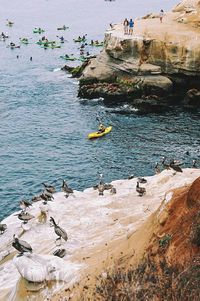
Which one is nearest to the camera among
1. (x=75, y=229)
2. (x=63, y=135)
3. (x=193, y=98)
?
(x=75, y=229)

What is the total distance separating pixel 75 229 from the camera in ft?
84.9

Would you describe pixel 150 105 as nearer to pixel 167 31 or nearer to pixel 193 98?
pixel 193 98

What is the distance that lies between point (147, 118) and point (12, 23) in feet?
260

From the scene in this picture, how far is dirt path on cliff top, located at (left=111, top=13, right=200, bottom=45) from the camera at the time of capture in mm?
58812

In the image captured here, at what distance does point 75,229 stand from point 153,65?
1498 inches

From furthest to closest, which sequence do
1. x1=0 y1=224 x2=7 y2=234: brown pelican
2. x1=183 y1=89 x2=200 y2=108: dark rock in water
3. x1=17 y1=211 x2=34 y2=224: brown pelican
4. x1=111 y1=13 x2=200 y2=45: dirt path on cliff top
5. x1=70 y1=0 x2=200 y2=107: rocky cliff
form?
x1=183 y1=89 x2=200 y2=108: dark rock in water, x1=111 y1=13 x2=200 y2=45: dirt path on cliff top, x1=70 y1=0 x2=200 y2=107: rocky cliff, x1=0 y1=224 x2=7 y2=234: brown pelican, x1=17 y1=211 x2=34 y2=224: brown pelican

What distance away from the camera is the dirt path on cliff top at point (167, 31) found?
58.8m

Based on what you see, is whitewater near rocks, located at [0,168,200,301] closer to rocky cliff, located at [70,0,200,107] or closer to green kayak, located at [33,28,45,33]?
rocky cliff, located at [70,0,200,107]

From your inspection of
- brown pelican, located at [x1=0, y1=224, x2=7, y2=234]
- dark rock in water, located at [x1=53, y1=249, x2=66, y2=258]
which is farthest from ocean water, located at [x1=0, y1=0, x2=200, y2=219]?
dark rock in water, located at [x1=53, y1=249, x2=66, y2=258]

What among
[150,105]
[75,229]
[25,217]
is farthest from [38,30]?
→ [75,229]

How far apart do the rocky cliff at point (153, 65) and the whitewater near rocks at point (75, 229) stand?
26.8 metres

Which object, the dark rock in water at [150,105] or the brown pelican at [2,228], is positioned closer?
the brown pelican at [2,228]

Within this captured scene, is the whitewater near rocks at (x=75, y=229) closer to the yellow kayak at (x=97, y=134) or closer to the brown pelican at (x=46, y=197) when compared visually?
the brown pelican at (x=46, y=197)

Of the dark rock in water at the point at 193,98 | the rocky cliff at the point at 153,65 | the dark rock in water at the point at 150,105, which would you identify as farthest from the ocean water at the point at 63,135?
the rocky cliff at the point at 153,65
